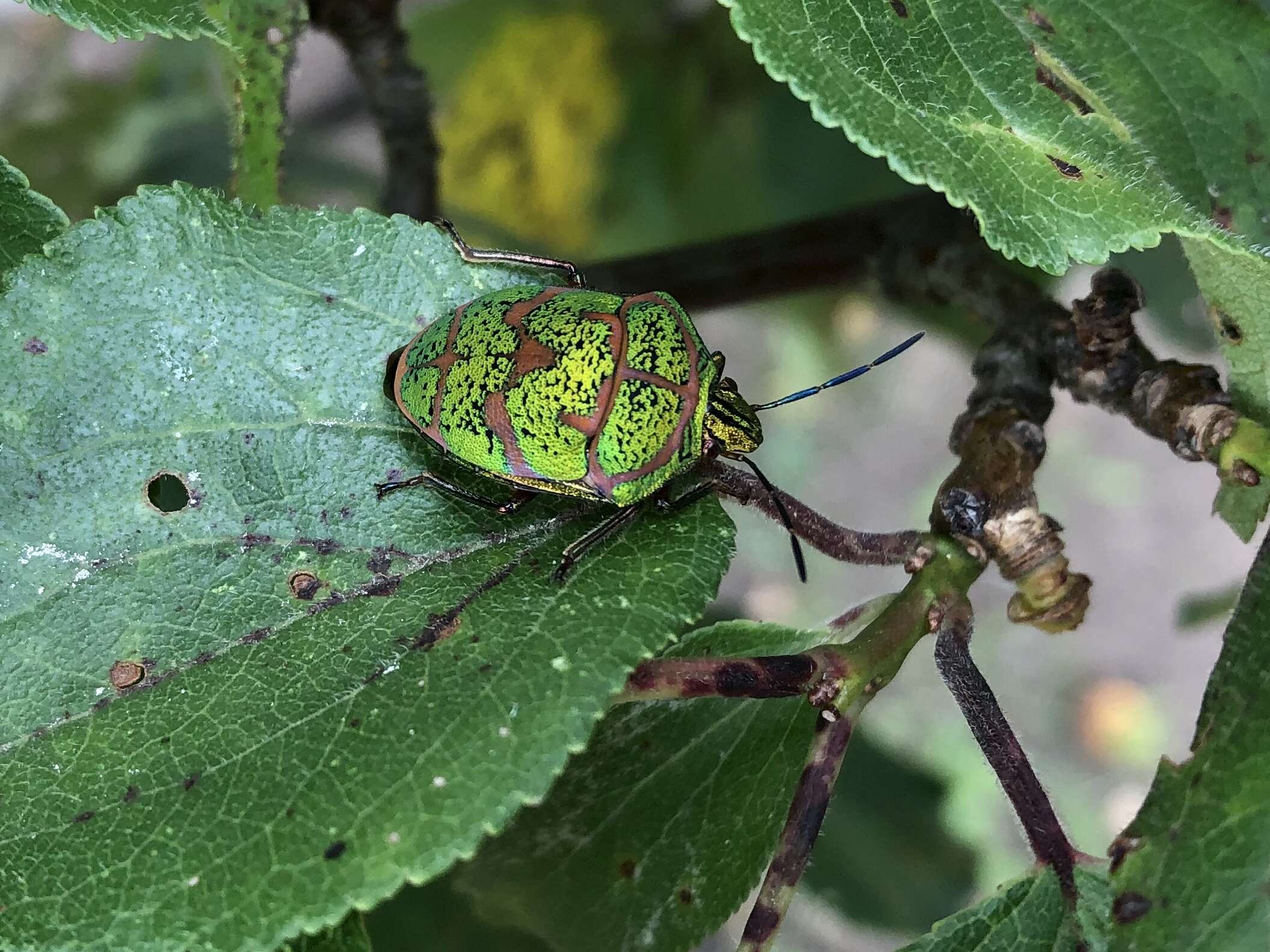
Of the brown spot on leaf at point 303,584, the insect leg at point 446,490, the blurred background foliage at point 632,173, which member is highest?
the blurred background foliage at point 632,173

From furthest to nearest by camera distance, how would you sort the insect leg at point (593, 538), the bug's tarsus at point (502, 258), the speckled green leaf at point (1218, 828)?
the bug's tarsus at point (502, 258), the insect leg at point (593, 538), the speckled green leaf at point (1218, 828)

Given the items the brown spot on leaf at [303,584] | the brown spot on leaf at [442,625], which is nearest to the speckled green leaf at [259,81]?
the brown spot on leaf at [303,584]

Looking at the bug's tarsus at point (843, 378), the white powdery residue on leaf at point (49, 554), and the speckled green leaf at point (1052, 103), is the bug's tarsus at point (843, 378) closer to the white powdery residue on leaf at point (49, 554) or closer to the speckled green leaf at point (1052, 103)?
the speckled green leaf at point (1052, 103)

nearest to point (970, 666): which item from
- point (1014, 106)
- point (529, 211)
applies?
point (1014, 106)

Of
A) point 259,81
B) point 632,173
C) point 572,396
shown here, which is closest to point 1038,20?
point 572,396

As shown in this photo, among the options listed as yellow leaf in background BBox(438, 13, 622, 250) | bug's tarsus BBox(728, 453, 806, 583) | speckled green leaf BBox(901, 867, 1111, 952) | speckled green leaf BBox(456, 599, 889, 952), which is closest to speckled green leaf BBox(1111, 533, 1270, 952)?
speckled green leaf BBox(901, 867, 1111, 952)

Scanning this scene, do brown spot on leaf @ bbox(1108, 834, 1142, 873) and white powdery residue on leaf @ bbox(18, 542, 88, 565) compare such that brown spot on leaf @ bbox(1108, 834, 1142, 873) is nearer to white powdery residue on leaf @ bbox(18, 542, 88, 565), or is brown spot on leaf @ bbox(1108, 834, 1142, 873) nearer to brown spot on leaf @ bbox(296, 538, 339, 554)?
brown spot on leaf @ bbox(296, 538, 339, 554)
